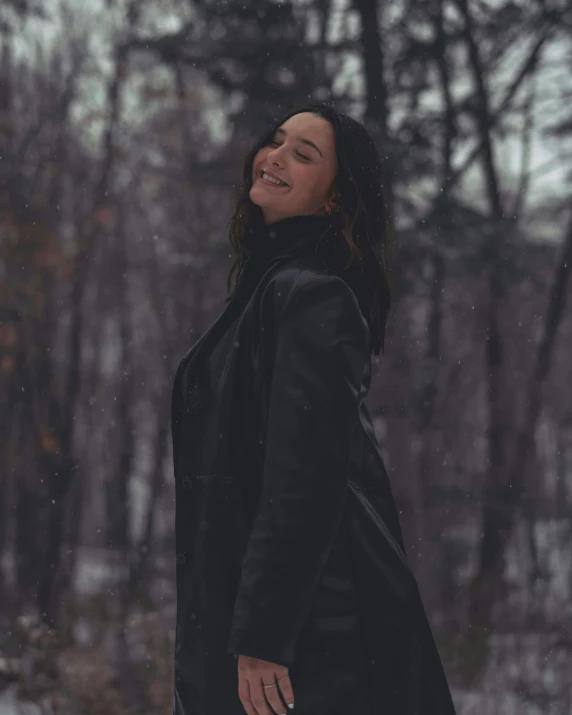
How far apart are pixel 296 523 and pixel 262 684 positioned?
302 millimetres

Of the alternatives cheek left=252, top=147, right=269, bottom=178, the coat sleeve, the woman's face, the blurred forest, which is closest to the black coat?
the coat sleeve

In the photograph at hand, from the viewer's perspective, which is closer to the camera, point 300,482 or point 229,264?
point 300,482

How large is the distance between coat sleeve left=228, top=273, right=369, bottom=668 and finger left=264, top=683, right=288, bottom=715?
0.07m

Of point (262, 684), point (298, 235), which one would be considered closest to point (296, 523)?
point (262, 684)

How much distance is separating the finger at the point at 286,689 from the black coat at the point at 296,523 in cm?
3

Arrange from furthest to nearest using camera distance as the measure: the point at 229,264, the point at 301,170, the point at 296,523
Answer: the point at 229,264 < the point at 301,170 < the point at 296,523

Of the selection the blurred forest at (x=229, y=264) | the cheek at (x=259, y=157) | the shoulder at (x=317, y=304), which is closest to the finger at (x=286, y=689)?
the shoulder at (x=317, y=304)

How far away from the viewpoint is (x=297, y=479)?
1.61m

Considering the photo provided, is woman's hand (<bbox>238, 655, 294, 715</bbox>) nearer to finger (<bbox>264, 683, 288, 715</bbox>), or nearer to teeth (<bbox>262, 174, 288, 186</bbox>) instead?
finger (<bbox>264, 683, 288, 715</bbox>)

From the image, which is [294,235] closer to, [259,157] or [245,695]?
[259,157]

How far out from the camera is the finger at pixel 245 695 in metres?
1.63

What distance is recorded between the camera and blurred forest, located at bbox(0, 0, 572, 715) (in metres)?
6.26

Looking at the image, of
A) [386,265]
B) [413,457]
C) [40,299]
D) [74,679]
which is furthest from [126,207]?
[386,265]

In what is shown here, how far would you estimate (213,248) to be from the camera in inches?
262
